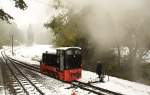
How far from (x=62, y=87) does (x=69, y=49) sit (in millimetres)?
3339

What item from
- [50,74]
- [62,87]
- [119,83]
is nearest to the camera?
[62,87]

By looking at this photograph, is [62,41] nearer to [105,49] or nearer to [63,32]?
[63,32]

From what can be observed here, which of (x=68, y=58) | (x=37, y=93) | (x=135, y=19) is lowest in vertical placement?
(x=37, y=93)

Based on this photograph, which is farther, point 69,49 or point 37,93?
point 69,49

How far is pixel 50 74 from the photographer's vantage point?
837 inches

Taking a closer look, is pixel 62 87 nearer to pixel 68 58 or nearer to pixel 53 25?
pixel 68 58

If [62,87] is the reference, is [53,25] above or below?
above

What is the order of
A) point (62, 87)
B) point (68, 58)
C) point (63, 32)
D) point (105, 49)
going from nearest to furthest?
point (62, 87)
point (68, 58)
point (105, 49)
point (63, 32)

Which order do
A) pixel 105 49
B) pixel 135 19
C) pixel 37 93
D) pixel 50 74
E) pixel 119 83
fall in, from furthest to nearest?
pixel 105 49 → pixel 50 74 → pixel 119 83 → pixel 37 93 → pixel 135 19

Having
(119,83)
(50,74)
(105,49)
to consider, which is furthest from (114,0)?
(105,49)

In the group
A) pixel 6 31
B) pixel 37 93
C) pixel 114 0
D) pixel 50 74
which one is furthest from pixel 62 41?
pixel 6 31

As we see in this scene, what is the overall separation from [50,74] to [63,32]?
916 cm

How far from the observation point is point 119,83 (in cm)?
1723

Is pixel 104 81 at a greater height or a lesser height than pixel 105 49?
lesser
